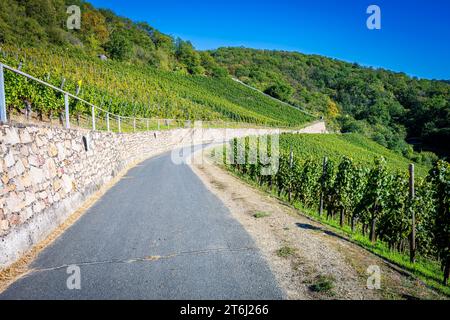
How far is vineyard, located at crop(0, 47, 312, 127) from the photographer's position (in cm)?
1934

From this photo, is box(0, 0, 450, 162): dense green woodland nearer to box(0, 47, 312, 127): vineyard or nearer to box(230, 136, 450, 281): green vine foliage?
box(0, 47, 312, 127): vineyard

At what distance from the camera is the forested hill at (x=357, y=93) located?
377 ft

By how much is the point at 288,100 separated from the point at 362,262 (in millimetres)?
110184

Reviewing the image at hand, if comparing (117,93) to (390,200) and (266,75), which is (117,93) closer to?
(390,200)

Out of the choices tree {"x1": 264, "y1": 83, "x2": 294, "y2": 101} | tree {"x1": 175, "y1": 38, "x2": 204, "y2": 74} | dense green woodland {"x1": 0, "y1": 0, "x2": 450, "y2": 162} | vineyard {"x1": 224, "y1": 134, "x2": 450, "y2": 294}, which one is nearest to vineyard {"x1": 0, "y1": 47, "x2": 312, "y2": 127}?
dense green woodland {"x1": 0, "y1": 0, "x2": 450, "y2": 162}

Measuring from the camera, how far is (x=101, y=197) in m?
9.82

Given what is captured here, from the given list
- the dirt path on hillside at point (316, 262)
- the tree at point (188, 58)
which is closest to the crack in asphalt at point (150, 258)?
the dirt path on hillside at point (316, 262)

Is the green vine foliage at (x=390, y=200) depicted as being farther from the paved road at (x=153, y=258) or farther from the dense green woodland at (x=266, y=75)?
the dense green woodland at (x=266, y=75)

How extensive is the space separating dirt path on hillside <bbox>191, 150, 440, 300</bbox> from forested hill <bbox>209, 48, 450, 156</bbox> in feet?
323

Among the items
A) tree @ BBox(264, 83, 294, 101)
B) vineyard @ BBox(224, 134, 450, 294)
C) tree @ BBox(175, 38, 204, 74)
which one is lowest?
vineyard @ BBox(224, 134, 450, 294)

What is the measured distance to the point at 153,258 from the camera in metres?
5.32

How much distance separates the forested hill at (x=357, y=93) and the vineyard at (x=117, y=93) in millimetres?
30769
